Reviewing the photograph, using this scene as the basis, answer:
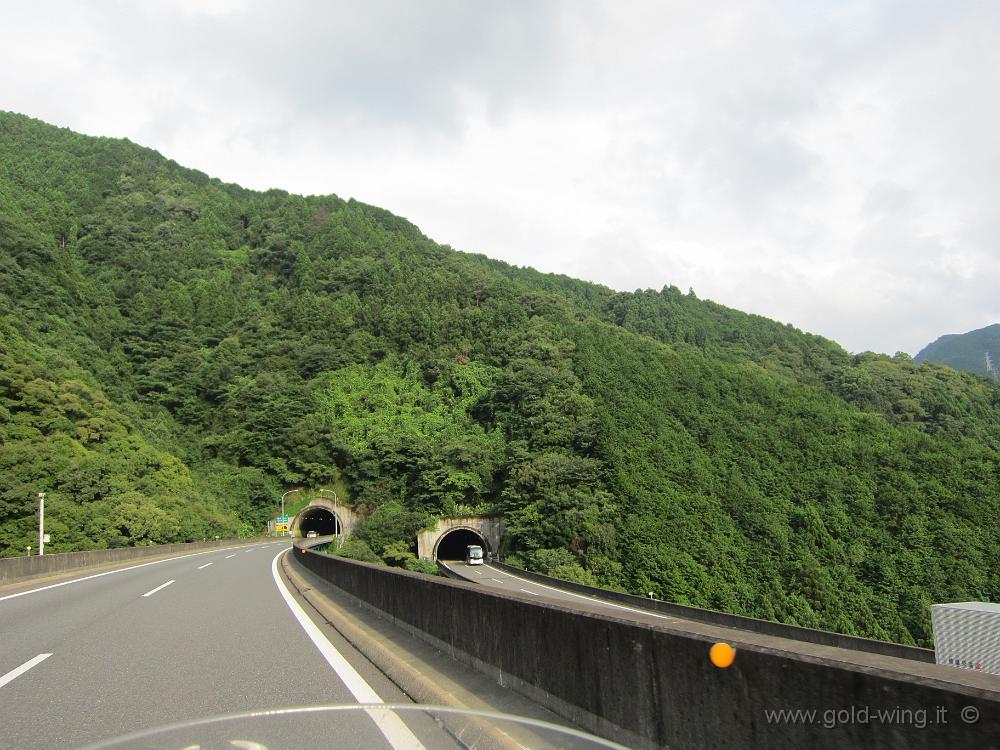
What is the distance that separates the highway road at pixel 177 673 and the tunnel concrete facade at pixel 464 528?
Result: 192ft

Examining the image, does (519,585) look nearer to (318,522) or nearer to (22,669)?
(22,669)

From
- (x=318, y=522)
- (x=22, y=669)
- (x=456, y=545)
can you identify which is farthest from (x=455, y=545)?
(x=22, y=669)

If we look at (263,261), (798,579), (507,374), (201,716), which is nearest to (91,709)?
(201,716)

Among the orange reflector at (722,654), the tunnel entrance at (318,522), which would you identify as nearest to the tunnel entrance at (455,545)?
the tunnel entrance at (318,522)

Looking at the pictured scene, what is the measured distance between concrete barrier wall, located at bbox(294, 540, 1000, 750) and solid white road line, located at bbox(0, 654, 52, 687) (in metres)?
4.48

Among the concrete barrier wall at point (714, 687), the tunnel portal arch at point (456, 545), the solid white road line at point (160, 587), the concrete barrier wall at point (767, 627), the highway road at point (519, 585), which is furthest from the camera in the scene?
the tunnel portal arch at point (456, 545)

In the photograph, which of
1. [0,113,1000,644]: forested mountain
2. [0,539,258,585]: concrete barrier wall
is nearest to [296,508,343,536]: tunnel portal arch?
[0,113,1000,644]: forested mountain

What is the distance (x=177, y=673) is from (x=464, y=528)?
215ft

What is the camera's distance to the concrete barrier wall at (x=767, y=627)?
1513cm

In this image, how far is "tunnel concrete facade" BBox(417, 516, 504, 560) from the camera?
230ft

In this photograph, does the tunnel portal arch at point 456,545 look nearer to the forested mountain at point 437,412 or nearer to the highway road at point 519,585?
the forested mountain at point 437,412

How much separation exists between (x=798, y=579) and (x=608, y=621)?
6042 centimetres

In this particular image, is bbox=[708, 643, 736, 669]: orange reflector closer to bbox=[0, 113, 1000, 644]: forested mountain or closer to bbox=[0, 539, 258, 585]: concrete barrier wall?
bbox=[0, 539, 258, 585]: concrete barrier wall

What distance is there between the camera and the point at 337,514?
8494 centimetres
